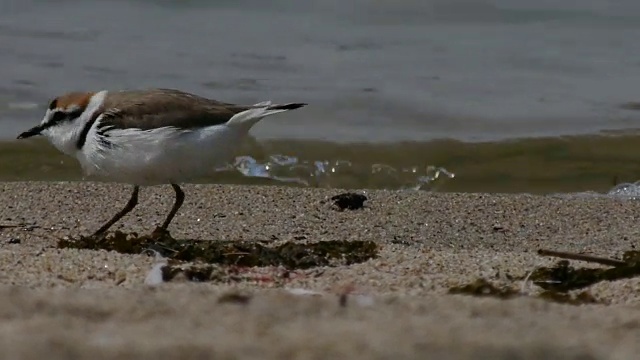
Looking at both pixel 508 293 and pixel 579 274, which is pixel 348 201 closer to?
pixel 579 274

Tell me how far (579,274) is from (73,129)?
8.53 feet

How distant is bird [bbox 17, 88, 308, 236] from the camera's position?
17.5 feet

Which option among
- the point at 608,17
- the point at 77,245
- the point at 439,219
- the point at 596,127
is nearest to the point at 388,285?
the point at 77,245

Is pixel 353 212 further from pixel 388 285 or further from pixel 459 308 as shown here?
pixel 459 308

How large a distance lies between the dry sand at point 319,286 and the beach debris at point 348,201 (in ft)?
0.21

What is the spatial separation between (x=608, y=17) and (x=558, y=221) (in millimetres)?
6508

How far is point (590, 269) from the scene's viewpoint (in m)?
4.07

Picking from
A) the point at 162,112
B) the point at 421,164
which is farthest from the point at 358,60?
the point at 162,112

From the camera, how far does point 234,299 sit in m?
2.78

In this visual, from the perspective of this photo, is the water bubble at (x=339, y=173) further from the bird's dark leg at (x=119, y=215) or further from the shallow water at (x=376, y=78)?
the bird's dark leg at (x=119, y=215)

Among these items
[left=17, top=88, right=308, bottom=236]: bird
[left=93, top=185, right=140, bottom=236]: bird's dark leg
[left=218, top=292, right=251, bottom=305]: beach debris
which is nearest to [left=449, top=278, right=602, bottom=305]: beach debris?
[left=218, top=292, right=251, bottom=305]: beach debris

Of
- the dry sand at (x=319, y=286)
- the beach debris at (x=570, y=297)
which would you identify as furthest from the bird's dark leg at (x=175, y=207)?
the beach debris at (x=570, y=297)

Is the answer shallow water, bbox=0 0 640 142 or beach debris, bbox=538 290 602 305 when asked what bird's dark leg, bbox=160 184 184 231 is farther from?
shallow water, bbox=0 0 640 142

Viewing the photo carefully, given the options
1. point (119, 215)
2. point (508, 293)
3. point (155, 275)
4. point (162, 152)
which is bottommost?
point (119, 215)
